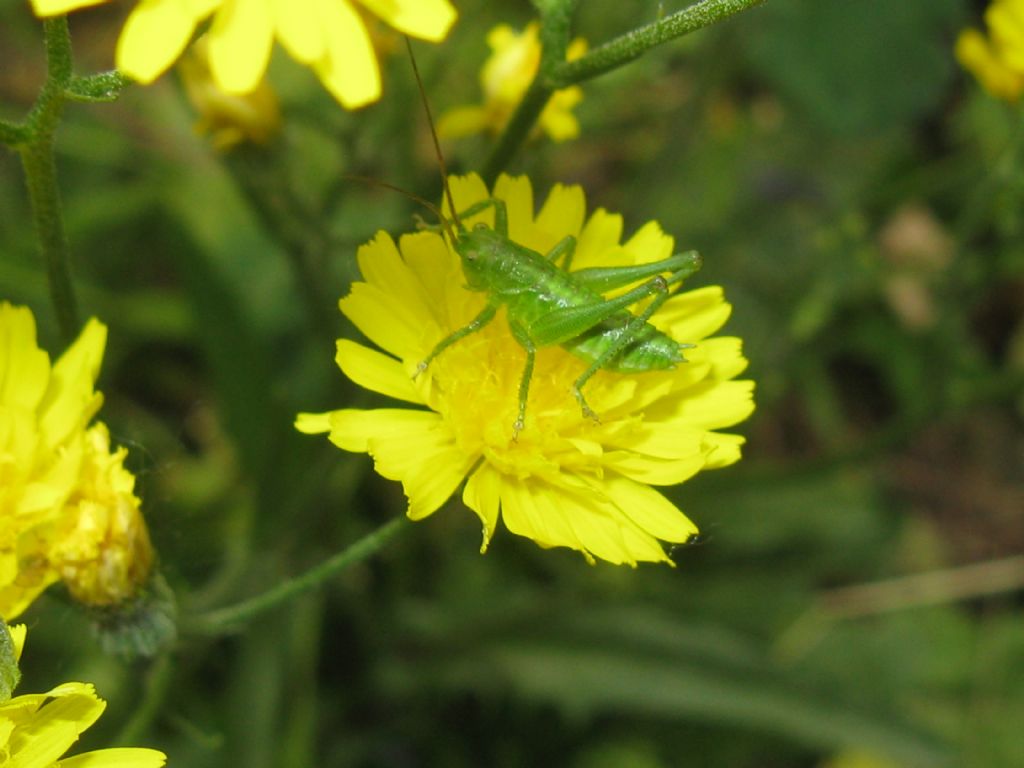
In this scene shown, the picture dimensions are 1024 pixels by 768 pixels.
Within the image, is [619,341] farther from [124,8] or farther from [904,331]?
[124,8]

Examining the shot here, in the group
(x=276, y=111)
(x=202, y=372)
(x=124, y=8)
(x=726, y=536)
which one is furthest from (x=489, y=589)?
(x=124, y=8)

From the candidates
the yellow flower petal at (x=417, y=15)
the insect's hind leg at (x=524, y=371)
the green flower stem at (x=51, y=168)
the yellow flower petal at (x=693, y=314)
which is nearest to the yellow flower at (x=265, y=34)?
the yellow flower petal at (x=417, y=15)

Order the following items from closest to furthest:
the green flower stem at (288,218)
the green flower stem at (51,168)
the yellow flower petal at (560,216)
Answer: the green flower stem at (51,168)
the yellow flower petal at (560,216)
the green flower stem at (288,218)

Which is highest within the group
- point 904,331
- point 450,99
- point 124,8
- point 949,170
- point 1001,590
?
point 124,8

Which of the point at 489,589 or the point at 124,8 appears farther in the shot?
the point at 124,8

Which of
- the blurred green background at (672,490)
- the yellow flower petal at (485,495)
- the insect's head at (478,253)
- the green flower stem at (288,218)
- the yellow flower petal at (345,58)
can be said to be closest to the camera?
the yellow flower petal at (345,58)

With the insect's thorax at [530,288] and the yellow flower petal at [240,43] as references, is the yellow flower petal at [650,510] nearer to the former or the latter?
the insect's thorax at [530,288]

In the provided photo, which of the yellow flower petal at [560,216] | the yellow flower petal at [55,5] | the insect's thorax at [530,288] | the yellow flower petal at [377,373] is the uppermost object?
the yellow flower petal at [55,5]

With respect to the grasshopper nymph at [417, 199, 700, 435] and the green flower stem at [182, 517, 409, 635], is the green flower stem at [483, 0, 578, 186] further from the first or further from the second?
the green flower stem at [182, 517, 409, 635]
